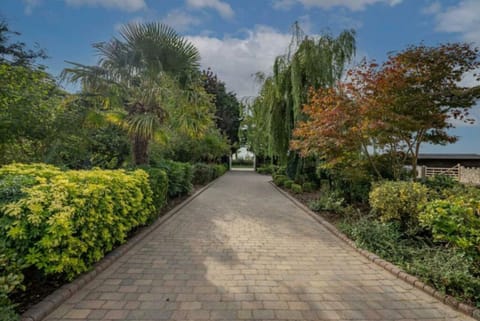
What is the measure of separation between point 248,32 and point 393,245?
7479 mm

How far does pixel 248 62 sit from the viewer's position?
426 inches

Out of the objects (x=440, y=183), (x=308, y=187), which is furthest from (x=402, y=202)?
(x=308, y=187)

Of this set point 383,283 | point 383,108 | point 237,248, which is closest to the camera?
point 383,283

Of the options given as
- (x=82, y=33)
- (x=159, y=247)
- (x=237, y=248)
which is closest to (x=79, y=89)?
(x=82, y=33)

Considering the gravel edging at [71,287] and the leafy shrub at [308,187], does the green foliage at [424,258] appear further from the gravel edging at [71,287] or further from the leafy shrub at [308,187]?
the leafy shrub at [308,187]

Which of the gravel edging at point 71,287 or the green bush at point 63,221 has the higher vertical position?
the green bush at point 63,221

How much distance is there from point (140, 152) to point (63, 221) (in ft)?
11.7

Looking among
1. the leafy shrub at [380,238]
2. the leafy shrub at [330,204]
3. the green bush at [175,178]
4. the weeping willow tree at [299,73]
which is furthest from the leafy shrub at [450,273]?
the weeping willow tree at [299,73]

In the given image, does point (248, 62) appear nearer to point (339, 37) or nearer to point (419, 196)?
point (339, 37)

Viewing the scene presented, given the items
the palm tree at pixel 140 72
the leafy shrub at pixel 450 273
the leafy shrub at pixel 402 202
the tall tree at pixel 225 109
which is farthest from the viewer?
the tall tree at pixel 225 109

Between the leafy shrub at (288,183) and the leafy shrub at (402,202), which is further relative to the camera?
the leafy shrub at (288,183)

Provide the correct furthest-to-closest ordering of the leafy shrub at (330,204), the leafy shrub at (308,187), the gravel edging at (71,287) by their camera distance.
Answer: the leafy shrub at (308,187), the leafy shrub at (330,204), the gravel edging at (71,287)

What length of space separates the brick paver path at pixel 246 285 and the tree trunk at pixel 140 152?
211cm

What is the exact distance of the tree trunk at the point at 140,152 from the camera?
552 centimetres
